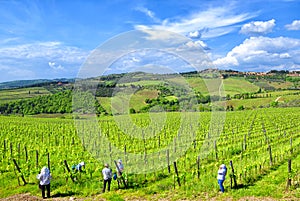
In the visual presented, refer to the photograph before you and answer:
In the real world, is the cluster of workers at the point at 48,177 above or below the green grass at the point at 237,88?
below

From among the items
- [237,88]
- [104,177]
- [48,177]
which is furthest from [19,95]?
[104,177]

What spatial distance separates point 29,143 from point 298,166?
19.0 meters

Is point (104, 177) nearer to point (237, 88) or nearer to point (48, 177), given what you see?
point (48, 177)

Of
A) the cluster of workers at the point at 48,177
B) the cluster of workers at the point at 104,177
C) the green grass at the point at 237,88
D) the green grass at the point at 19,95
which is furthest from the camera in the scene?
the green grass at the point at 237,88

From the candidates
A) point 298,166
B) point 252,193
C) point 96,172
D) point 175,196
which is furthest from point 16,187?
point 298,166

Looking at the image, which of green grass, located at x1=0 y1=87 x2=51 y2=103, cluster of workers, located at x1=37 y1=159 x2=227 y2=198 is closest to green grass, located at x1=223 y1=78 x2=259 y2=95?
green grass, located at x1=0 y1=87 x2=51 y2=103

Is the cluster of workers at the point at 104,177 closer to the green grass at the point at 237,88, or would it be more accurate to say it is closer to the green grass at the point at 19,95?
the green grass at the point at 19,95

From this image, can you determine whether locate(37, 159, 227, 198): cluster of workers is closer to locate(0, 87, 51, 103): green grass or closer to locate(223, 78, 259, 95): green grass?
locate(0, 87, 51, 103): green grass

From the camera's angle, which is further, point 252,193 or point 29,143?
point 29,143

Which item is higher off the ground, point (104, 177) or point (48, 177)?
point (48, 177)

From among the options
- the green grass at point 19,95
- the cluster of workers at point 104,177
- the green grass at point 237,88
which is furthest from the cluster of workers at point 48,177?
the green grass at point 237,88

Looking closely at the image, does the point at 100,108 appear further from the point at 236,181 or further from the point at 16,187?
the point at 236,181

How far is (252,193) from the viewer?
36.4 feet

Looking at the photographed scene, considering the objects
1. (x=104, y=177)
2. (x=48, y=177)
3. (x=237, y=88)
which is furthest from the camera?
(x=237, y=88)
